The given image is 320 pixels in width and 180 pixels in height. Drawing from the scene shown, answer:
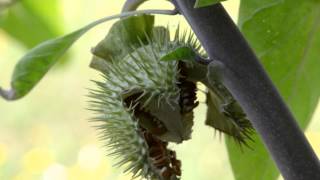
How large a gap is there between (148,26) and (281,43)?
6.7 inches

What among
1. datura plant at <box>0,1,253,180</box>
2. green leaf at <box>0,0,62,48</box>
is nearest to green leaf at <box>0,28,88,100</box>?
datura plant at <box>0,1,253,180</box>

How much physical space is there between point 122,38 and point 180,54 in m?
0.15

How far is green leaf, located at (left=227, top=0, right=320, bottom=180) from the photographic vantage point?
3.02 ft

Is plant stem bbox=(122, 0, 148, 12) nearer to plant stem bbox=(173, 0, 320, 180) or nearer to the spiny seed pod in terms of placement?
the spiny seed pod

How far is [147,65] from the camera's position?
0.89 metres

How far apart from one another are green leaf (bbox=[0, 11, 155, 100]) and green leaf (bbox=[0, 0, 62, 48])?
0.43 m

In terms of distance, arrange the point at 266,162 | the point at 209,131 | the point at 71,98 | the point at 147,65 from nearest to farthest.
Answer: the point at 147,65, the point at 266,162, the point at 209,131, the point at 71,98

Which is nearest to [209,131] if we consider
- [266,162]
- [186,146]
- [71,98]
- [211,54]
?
[186,146]

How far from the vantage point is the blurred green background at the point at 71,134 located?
306cm

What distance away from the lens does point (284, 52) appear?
96 cm

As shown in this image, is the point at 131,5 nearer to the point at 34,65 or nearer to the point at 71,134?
the point at 34,65

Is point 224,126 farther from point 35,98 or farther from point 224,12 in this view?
point 35,98

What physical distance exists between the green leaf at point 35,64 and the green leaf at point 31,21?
1.41 feet

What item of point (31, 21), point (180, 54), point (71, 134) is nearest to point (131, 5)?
point (180, 54)
